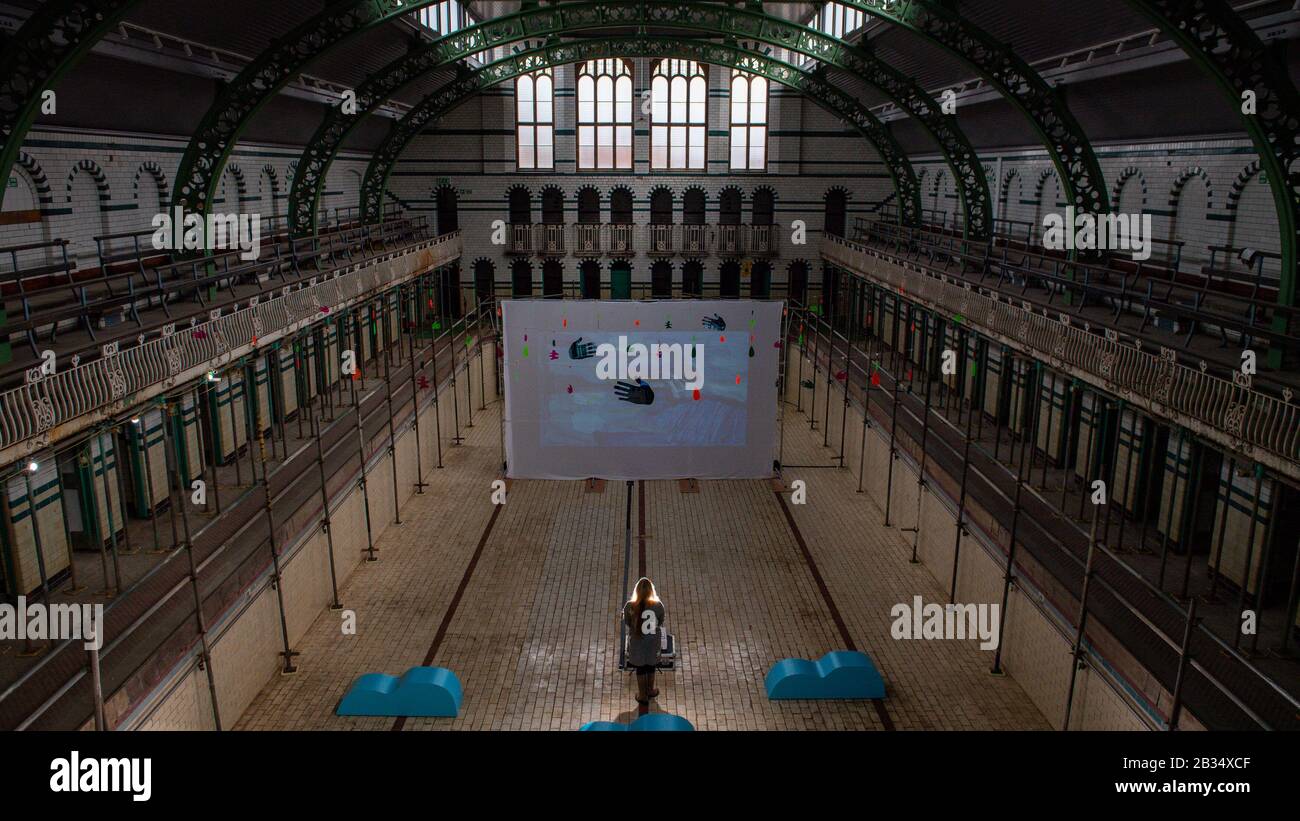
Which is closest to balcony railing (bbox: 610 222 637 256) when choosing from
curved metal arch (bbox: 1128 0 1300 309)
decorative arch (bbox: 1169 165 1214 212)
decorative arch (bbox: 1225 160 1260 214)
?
decorative arch (bbox: 1169 165 1214 212)

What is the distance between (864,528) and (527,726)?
986cm

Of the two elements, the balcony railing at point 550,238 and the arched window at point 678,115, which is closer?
the arched window at point 678,115

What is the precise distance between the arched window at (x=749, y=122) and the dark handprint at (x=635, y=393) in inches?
950

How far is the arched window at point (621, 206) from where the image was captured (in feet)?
127

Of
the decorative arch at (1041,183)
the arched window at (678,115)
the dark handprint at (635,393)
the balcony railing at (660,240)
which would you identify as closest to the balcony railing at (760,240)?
the balcony railing at (660,240)

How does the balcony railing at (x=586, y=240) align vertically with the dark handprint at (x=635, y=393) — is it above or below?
above

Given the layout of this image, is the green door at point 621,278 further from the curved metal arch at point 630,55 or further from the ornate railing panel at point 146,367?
the ornate railing panel at point 146,367

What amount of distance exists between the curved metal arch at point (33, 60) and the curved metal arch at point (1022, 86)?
1485cm

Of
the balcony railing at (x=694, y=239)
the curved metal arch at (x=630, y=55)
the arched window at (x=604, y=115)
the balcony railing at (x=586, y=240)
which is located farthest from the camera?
the balcony railing at (x=694, y=239)

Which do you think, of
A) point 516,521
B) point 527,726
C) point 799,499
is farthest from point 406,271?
point 527,726

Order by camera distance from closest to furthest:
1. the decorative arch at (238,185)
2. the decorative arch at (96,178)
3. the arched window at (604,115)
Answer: the decorative arch at (96,178)
the decorative arch at (238,185)
the arched window at (604,115)

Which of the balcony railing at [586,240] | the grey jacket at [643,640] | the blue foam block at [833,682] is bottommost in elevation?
the blue foam block at [833,682]

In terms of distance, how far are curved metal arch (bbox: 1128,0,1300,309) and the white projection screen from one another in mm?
8076
